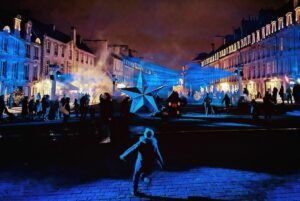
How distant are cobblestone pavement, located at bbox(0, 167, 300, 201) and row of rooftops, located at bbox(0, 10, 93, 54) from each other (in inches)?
1321

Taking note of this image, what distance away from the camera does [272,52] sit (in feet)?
147

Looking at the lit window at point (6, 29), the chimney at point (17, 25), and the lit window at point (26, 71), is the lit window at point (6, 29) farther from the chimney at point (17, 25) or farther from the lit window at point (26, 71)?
the lit window at point (26, 71)

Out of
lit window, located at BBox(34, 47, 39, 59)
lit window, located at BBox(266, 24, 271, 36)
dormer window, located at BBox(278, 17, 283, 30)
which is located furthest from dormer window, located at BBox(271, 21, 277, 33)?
lit window, located at BBox(34, 47, 39, 59)

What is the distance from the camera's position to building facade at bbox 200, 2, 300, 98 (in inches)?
1497

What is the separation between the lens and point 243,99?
2394cm

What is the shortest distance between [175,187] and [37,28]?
144ft

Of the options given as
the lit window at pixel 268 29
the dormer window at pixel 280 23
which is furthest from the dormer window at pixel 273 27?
the dormer window at pixel 280 23

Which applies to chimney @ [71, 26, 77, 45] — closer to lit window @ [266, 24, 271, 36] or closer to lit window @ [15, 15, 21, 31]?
lit window @ [15, 15, 21, 31]

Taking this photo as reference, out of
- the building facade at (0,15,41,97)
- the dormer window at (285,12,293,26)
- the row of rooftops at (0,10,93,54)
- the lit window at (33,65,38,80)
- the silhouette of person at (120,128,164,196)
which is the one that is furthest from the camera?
the lit window at (33,65,38,80)

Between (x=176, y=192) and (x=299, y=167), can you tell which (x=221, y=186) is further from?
→ (x=299, y=167)

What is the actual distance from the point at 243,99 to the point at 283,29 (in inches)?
850

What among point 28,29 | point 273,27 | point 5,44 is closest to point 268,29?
point 273,27

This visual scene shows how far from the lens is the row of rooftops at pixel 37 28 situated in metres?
Answer: 35.5

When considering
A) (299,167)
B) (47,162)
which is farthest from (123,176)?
(299,167)
